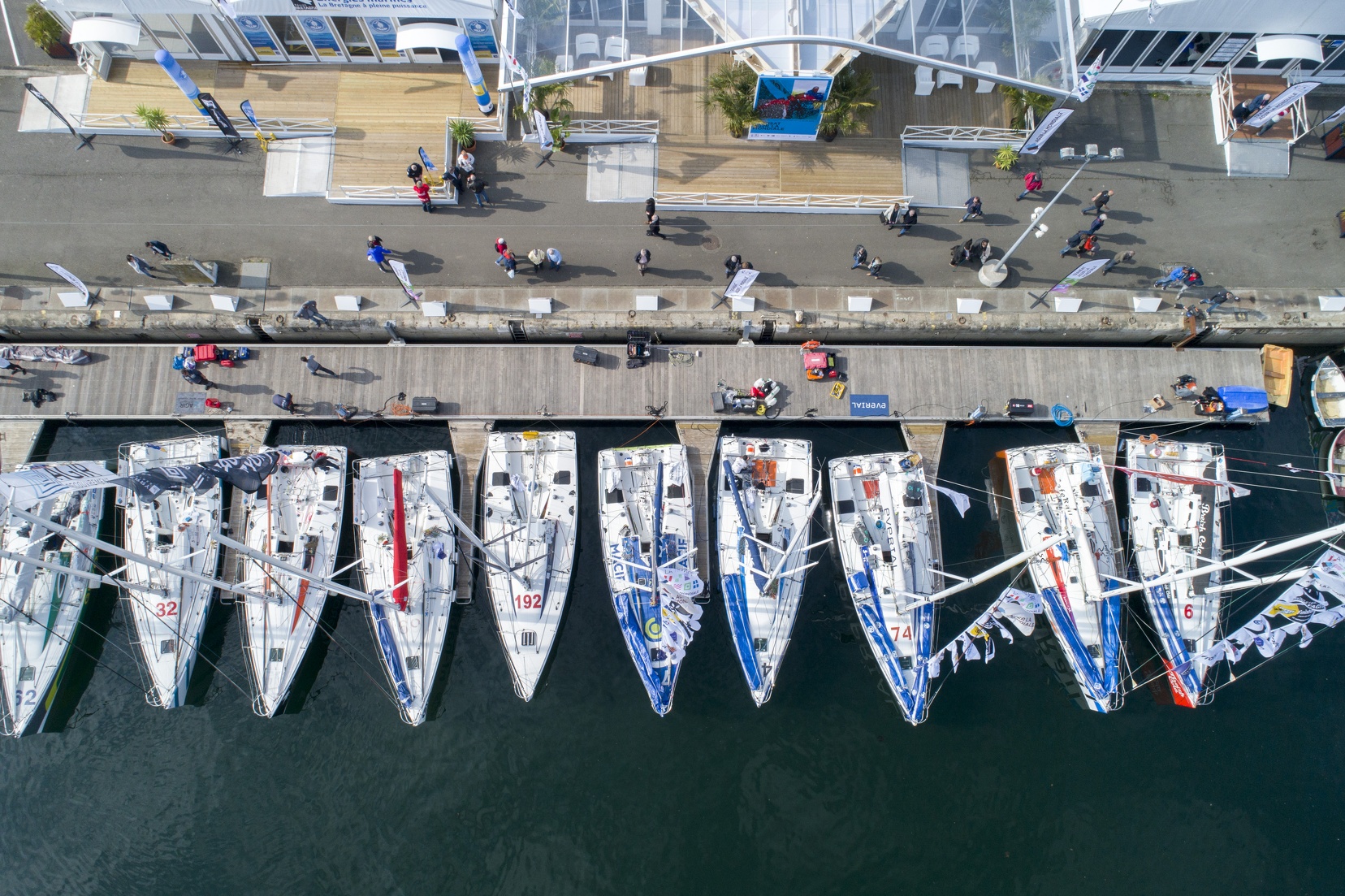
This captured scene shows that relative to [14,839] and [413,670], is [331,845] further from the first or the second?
[14,839]

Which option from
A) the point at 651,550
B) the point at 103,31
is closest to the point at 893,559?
the point at 651,550

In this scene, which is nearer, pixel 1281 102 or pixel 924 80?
pixel 1281 102

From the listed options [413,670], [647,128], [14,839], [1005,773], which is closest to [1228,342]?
[1005,773]

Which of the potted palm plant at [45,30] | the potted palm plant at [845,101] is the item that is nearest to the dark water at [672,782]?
the potted palm plant at [845,101]

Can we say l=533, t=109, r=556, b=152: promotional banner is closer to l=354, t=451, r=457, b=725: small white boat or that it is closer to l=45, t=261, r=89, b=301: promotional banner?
l=354, t=451, r=457, b=725: small white boat

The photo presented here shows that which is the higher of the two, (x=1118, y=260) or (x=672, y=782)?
(x=1118, y=260)

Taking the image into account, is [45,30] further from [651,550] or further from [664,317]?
[651,550]
